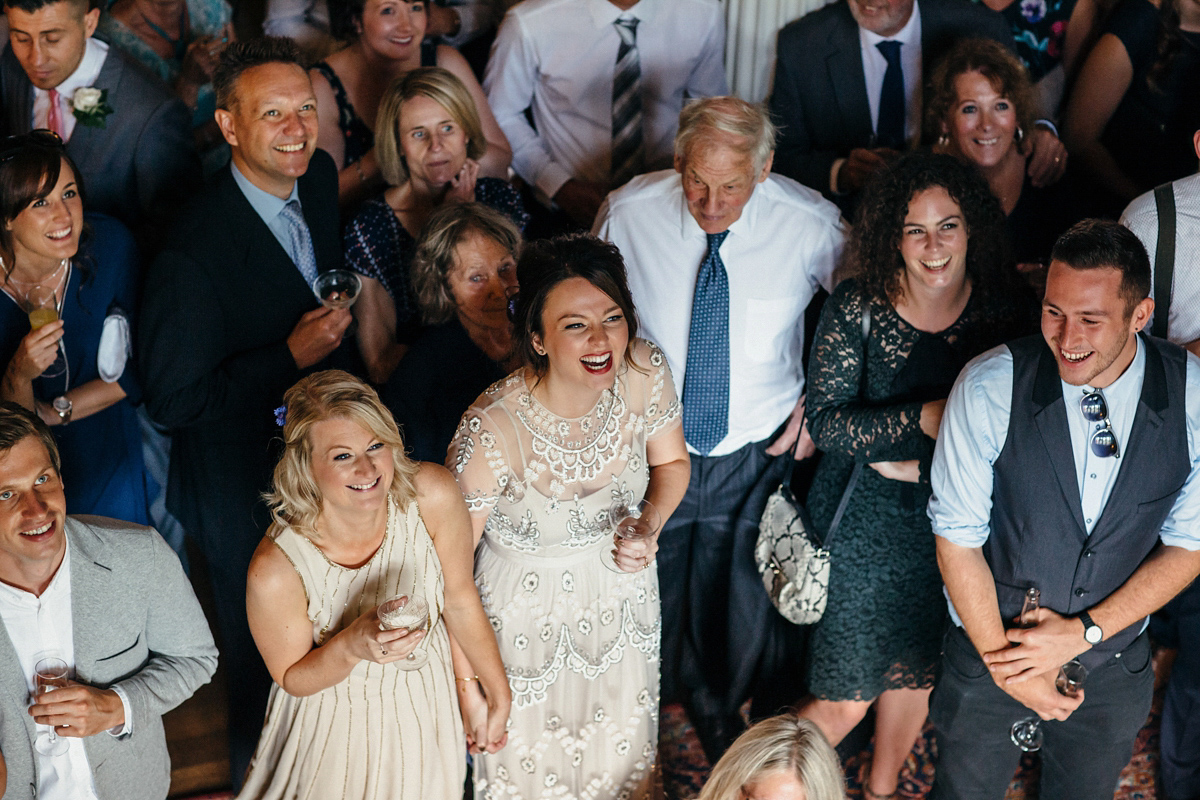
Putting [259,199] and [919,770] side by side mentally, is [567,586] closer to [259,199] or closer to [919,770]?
[259,199]

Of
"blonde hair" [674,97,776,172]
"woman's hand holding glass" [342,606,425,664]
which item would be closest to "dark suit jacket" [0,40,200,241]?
"blonde hair" [674,97,776,172]

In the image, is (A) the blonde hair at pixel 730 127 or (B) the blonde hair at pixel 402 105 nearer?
(A) the blonde hair at pixel 730 127

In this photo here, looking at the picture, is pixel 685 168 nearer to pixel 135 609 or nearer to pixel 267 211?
pixel 267 211

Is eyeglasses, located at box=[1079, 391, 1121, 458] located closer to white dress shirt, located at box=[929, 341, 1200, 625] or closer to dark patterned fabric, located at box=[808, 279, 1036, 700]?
white dress shirt, located at box=[929, 341, 1200, 625]

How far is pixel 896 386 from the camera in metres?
3.29

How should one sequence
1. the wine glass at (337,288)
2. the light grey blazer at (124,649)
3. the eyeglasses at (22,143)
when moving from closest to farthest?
the light grey blazer at (124,649), the eyeglasses at (22,143), the wine glass at (337,288)

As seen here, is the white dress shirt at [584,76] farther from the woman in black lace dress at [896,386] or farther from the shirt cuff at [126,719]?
the shirt cuff at [126,719]

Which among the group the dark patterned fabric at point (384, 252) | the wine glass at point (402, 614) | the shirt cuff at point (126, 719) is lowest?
the shirt cuff at point (126, 719)

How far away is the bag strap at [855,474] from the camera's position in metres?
3.29

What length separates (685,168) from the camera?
3557 millimetres

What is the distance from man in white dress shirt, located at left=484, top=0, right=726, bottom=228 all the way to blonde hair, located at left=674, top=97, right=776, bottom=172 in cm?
80

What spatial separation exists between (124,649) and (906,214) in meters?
2.32

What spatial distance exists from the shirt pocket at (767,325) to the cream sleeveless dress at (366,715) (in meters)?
1.35

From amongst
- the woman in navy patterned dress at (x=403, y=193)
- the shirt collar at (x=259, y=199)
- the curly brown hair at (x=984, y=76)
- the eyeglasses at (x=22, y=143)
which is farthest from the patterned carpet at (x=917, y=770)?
the eyeglasses at (x=22, y=143)
